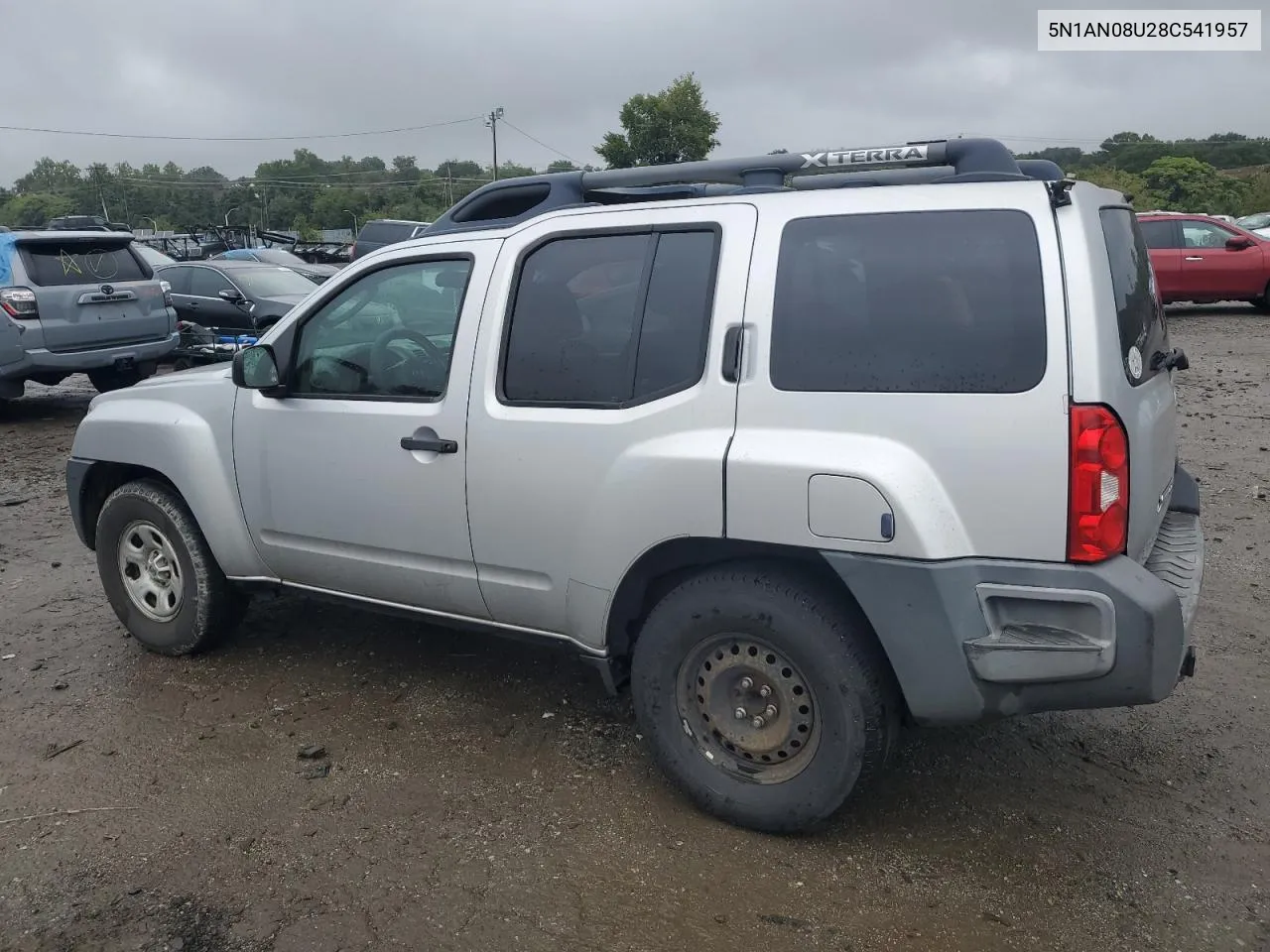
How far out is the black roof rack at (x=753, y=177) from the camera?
3.21 metres

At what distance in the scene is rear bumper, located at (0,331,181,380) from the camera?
10117 millimetres

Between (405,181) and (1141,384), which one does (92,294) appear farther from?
(405,181)

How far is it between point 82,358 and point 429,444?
8369 mm

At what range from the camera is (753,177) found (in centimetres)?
349

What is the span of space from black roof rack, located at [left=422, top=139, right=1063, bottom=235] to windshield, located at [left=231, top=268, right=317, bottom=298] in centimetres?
1070

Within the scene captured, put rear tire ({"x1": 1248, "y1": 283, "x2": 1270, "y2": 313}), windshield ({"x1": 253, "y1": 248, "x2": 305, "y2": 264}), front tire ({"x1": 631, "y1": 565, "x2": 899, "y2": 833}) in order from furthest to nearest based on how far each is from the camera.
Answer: windshield ({"x1": 253, "y1": 248, "x2": 305, "y2": 264}) → rear tire ({"x1": 1248, "y1": 283, "x2": 1270, "y2": 313}) → front tire ({"x1": 631, "y1": 565, "x2": 899, "y2": 833})

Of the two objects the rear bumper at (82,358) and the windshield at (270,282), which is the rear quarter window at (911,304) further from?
the windshield at (270,282)

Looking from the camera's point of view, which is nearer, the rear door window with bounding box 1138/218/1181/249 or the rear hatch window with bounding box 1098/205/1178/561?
the rear hatch window with bounding box 1098/205/1178/561

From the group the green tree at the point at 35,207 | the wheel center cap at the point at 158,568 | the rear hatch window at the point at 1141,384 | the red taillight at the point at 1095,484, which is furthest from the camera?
the green tree at the point at 35,207

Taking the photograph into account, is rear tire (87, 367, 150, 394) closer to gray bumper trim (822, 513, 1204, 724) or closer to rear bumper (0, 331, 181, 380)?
rear bumper (0, 331, 181, 380)

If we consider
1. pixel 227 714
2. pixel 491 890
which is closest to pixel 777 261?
pixel 491 890

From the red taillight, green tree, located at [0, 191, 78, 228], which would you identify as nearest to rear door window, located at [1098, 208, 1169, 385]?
the red taillight

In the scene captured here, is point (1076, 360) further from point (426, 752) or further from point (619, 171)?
point (426, 752)

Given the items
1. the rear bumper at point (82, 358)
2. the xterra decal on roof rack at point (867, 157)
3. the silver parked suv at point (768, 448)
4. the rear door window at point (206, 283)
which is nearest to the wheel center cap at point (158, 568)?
the silver parked suv at point (768, 448)
